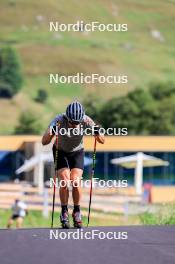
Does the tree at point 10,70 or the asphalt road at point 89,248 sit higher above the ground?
the tree at point 10,70

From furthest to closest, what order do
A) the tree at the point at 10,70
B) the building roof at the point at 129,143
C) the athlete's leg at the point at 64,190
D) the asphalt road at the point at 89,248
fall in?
the tree at the point at 10,70 → the building roof at the point at 129,143 → the athlete's leg at the point at 64,190 → the asphalt road at the point at 89,248

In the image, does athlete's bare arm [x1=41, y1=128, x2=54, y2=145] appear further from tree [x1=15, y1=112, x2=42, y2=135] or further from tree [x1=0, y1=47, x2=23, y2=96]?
tree [x1=0, y1=47, x2=23, y2=96]

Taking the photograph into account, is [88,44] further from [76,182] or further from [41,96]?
[76,182]

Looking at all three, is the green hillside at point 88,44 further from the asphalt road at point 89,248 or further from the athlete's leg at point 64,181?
the asphalt road at point 89,248

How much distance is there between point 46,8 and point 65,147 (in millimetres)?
98557

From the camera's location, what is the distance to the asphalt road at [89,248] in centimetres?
598

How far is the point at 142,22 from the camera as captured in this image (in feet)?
356

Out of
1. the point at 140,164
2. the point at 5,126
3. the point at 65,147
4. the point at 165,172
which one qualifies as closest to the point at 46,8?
the point at 5,126

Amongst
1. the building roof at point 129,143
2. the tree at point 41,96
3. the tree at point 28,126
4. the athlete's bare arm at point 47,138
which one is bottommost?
the athlete's bare arm at point 47,138

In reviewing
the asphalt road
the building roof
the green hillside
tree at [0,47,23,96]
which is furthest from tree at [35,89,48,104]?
the asphalt road

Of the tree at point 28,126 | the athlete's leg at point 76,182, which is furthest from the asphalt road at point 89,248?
the tree at point 28,126

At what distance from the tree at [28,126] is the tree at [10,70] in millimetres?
9287

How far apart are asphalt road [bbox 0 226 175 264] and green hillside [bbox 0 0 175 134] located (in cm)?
8621

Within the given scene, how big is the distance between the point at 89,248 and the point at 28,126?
7471 cm
